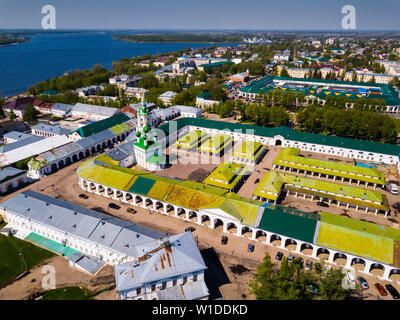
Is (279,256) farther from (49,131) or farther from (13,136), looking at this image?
(13,136)

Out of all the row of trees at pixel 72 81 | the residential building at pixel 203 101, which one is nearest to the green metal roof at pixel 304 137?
the residential building at pixel 203 101

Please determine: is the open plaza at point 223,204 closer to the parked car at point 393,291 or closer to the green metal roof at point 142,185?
the green metal roof at point 142,185

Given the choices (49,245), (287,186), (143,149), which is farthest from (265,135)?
(49,245)

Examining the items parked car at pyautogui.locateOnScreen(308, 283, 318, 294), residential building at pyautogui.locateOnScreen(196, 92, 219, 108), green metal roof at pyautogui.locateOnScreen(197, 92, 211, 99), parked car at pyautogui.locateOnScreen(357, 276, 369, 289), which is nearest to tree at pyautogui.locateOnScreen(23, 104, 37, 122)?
residential building at pyautogui.locateOnScreen(196, 92, 219, 108)

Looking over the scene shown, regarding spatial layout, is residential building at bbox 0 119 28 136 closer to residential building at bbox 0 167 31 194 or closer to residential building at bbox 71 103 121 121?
residential building at bbox 71 103 121 121

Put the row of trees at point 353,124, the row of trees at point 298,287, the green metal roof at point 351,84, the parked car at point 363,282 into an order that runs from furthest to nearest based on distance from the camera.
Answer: the green metal roof at point 351,84 → the row of trees at point 353,124 → the parked car at point 363,282 → the row of trees at point 298,287
